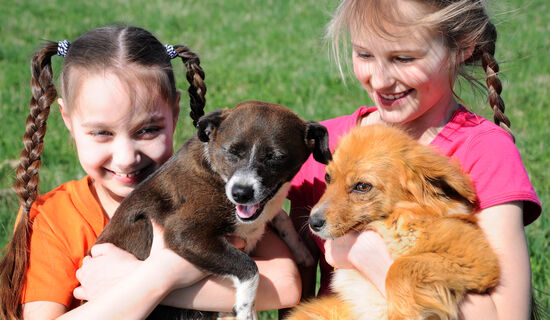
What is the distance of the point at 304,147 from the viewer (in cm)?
364

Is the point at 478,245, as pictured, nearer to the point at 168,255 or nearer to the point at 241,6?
the point at 168,255

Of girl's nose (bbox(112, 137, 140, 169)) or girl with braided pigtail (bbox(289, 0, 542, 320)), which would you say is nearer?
girl with braided pigtail (bbox(289, 0, 542, 320))

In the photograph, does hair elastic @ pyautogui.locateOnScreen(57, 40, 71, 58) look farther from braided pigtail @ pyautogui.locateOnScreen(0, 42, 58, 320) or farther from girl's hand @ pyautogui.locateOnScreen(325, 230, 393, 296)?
girl's hand @ pyautogui.locateOnScreen(325, 230, 393, 296)

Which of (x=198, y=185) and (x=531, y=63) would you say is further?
(x=531, y=63)

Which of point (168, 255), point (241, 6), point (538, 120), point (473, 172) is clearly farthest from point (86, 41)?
point (241, 6)

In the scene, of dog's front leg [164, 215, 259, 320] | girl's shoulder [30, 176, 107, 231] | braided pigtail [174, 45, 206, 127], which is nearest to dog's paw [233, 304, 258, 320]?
dog's front leg [164, 215, 259, 320]

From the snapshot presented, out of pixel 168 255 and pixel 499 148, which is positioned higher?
pixel 499 148

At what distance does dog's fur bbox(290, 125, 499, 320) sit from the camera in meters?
2.79

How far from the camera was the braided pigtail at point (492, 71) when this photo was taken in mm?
3543

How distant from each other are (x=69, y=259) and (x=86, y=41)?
1448 mm

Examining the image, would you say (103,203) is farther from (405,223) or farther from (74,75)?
(405,223)

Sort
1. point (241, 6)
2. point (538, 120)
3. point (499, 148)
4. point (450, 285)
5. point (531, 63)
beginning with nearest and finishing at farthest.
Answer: point (450, 285), point (499, 148), point (538, 120), point (531, 63), point (241, 6)

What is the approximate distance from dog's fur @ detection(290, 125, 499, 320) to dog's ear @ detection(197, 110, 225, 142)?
817mm

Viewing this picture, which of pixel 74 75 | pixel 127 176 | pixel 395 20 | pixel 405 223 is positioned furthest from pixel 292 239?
→ pixel 74 75
